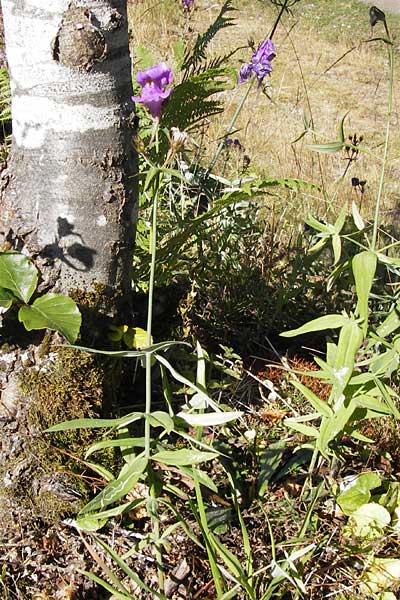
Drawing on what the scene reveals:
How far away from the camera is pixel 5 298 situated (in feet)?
5.56

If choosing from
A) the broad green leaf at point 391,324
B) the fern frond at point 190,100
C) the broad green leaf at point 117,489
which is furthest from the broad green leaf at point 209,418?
the fern frond at point 190,100

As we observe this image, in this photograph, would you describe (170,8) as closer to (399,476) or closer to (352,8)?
(399,476)

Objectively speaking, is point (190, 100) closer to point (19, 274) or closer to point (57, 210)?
point (57, 210)

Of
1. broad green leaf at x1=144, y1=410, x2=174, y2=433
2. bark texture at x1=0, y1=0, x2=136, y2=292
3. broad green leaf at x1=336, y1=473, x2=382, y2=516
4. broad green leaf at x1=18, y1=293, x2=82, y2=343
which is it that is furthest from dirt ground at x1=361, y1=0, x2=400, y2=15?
broad green leaf at x1=144, y1=410, x2=174, y2=433

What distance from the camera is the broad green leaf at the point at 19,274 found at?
174 centimetres

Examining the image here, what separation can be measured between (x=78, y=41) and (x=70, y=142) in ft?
0.80

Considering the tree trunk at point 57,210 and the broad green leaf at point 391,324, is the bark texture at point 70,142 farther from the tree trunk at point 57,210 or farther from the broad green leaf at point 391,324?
the broad green leaf at point 391,324

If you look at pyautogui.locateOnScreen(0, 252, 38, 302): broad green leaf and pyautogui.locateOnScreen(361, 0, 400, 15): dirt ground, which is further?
pyautogui.locateOnScreen(361, 0, 400, 15): dirt ground

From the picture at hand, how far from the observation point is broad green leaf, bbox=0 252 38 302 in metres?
1.74

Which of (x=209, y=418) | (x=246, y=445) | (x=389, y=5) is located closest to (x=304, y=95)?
(x=246, y=445)

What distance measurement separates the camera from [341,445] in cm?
207

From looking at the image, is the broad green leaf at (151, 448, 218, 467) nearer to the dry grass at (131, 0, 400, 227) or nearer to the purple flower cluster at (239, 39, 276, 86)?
the purple flower cluster at (239, 39, 276, 86)

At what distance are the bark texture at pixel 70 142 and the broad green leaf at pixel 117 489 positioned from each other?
1.87ft

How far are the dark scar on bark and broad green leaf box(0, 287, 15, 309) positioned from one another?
1.89 feet
